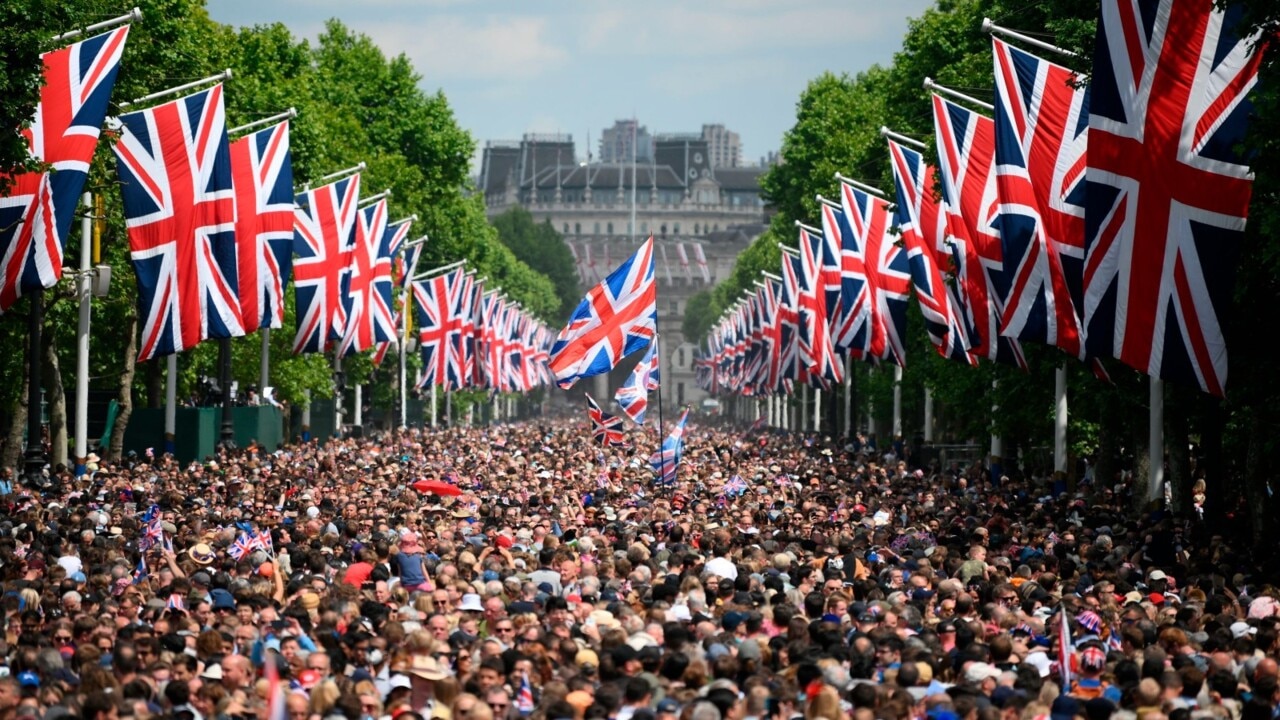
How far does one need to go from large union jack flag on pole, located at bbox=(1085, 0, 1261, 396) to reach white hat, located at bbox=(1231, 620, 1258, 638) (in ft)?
10.9

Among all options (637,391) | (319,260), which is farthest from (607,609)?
(319,260)

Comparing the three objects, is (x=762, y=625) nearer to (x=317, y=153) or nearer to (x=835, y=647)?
(x=835, y=647)

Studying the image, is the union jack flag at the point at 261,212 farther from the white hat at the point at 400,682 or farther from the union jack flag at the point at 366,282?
the white hat at the point at 400,682

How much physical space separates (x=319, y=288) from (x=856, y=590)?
27336 millimetres

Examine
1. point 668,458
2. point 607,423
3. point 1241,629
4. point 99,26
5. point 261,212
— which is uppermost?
point 99,26

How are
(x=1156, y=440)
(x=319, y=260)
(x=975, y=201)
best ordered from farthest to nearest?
(x=319, y=260)
(x=975, y=201)
(x=1156, y=440)

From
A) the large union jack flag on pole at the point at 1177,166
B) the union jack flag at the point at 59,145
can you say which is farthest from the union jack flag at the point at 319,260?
the large union jack flag on pole at the point at 1177,166

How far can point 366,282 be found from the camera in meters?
50.7

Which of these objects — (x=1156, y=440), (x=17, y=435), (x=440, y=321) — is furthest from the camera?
(x=440, y=321)

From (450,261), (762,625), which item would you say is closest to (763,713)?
(762,625)

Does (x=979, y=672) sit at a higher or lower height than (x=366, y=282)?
lower

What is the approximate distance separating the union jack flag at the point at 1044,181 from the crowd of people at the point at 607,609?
9.39 ft

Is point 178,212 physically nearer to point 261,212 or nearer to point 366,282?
point 261,212

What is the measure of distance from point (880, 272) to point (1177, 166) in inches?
919
